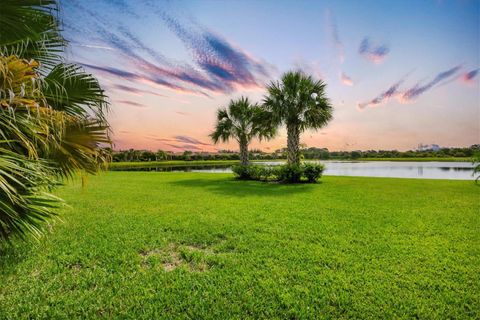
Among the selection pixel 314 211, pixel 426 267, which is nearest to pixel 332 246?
pixel 426 267

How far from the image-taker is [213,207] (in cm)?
702

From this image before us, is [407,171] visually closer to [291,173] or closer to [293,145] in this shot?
[293,145]

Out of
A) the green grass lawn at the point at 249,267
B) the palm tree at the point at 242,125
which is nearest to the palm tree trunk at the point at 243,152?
the palm tree at the point at 242,125

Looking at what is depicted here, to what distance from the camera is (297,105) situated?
531 inches

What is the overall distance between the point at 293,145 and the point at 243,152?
3.86 meters

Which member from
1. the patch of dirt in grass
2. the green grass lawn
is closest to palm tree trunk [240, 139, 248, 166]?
the green grass lawn

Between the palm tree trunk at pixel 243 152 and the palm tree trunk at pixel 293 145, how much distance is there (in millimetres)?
3386

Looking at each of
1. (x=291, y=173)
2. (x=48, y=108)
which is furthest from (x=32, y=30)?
(x=291, y=173)

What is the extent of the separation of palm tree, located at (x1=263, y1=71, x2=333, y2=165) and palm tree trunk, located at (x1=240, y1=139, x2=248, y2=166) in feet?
10.9

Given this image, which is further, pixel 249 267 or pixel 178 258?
pixel 178 258

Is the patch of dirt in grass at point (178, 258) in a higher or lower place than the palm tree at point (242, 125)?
lower

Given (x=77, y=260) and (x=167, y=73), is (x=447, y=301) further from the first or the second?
(x=167, y=73)

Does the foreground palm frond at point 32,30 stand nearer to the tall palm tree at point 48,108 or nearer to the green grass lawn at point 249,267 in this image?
the tall palm tree at point 48,108

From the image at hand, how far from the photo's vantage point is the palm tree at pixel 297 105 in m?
13.4
